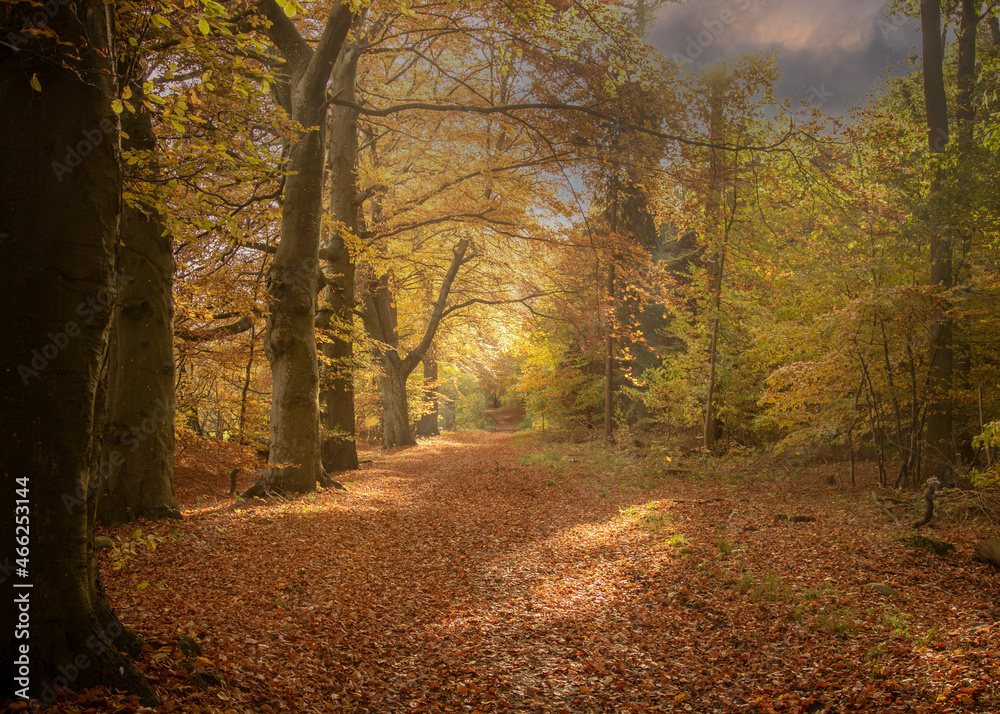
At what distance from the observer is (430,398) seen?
88.1ft

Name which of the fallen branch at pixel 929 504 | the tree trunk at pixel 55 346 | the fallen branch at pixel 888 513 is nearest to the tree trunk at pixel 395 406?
the fallen branch at pixel 888 513

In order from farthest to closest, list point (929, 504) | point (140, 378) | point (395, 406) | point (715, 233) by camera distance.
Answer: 1. point (395, 406)
2. point (715, 233)
3. point (929, 504)
4. point (140, 378)

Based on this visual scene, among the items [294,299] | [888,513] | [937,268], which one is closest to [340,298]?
[294,299]

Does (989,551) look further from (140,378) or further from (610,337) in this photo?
(610,337)

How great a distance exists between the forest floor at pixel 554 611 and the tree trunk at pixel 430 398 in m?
15.9

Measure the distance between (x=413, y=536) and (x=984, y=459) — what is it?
9506 millimetres

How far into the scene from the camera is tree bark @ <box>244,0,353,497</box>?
26.8 ft

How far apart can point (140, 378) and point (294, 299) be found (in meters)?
2.49

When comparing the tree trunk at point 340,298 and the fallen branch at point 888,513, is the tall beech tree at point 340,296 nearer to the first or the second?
the tree trunk at point 340,298

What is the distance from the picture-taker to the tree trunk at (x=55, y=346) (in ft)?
8.03

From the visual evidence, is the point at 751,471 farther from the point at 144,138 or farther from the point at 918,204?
the point at 144,138

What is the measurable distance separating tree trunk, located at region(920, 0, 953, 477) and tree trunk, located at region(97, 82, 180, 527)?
11244 mm

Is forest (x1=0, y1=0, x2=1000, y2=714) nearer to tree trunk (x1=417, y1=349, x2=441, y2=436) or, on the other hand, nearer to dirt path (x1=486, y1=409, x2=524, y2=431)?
tree trunk (x1=417, y1=349, x2=441, y2=436)

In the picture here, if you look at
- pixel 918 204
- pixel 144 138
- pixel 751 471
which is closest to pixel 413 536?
pixel 144 138
